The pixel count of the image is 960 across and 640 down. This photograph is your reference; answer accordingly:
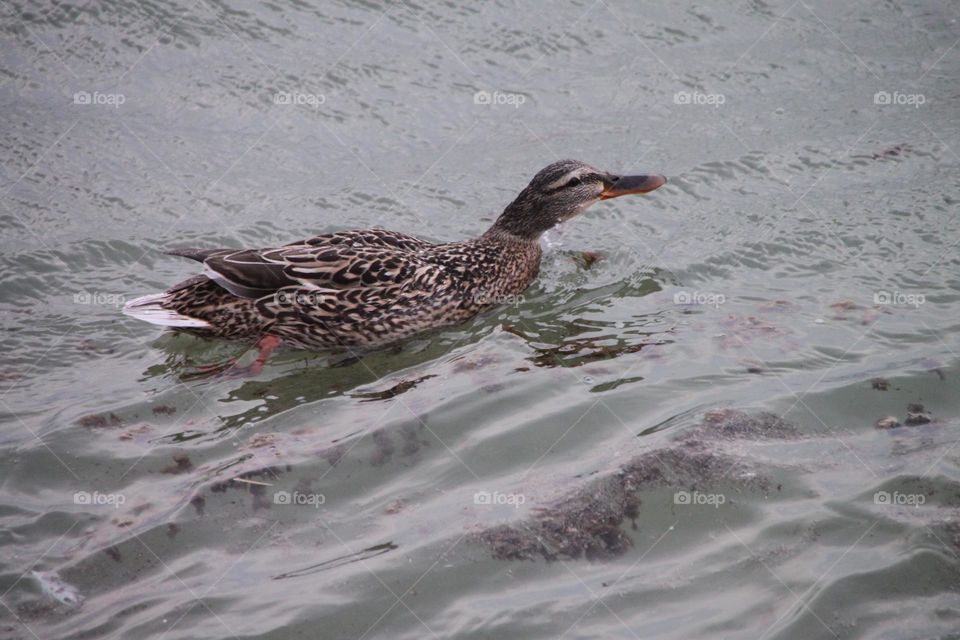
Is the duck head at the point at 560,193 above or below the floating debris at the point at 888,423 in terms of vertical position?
above

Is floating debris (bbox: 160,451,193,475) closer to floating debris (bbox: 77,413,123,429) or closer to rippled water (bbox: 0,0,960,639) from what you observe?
rippled water (bbox: 0,0,960,639)

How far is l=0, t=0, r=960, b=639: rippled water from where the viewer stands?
523 cm

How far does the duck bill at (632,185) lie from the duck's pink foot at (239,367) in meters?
3.10

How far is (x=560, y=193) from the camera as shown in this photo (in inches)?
348

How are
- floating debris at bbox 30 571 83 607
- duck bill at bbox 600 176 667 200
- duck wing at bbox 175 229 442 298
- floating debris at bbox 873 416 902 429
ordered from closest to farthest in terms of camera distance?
1. floating debris at bbox 30 571 83 607
2. floating debris at bbox 873 416 902 429
3. duck wing at bbox 175 229 442 298
4. duck bill at bbox 600 176 667 200

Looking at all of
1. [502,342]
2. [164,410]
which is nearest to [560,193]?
[502,342]

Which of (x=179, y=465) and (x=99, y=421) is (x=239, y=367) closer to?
(x=99, y=421)

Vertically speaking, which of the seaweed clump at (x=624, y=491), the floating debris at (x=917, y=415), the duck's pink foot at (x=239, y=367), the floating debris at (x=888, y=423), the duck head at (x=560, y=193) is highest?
the duck head at (x=560, y=193)

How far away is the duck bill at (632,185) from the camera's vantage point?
8.73 metres

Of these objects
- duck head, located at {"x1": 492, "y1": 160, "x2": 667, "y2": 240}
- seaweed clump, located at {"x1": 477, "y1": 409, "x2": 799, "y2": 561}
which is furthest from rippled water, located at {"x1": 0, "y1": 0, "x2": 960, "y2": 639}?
duck head, located at {"x1": 492, "y1": 160, "x2": 667, "y2": 240}

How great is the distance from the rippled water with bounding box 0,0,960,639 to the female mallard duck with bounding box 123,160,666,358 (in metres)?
0.21

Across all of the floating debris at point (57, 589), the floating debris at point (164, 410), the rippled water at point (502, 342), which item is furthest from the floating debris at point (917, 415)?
the floating debris at point (57, 589)

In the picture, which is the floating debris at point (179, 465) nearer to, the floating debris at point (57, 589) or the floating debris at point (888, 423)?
the floating debris at point (57, 589)

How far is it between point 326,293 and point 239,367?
0.84 meters
